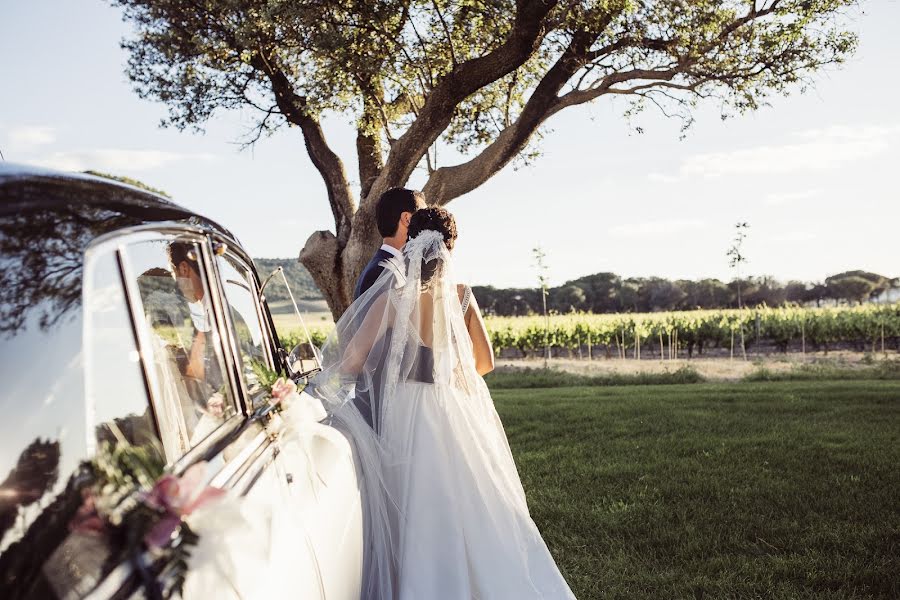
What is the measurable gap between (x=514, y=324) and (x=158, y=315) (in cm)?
2845

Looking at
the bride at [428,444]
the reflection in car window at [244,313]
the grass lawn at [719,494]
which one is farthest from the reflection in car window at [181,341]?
the grass lawn at [719,494]

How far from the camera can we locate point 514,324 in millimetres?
30547

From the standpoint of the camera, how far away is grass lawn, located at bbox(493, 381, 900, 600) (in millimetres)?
5078

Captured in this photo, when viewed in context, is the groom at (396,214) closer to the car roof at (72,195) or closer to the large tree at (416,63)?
the car roof at (72,195)

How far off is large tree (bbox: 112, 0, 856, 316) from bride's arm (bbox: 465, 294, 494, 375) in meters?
5.59

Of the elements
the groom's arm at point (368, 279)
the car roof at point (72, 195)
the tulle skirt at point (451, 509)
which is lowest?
the tulle skirt at point (451, 509)

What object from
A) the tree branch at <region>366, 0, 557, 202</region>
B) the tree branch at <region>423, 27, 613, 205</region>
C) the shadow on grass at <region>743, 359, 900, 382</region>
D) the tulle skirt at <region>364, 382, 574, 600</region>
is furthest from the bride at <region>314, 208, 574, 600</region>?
the shadow on grass at <region>743, 359, 900, 382</region>

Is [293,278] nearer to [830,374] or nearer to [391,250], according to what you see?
[830,374]

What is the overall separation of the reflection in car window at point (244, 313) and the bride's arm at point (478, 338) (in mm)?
1373

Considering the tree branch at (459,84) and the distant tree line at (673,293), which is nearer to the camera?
the tree branch at (459,84)

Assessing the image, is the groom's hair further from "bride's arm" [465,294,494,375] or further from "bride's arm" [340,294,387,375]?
"bride's arm" [340,294,387,375]

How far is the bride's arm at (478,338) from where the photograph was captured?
454 centimetres

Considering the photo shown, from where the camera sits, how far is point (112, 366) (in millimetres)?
1772

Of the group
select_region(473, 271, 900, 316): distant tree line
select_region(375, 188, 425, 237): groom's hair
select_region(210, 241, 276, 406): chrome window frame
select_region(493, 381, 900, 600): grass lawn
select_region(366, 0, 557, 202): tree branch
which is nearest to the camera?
select_region(210, 241, 276, 406): chrome window frame
